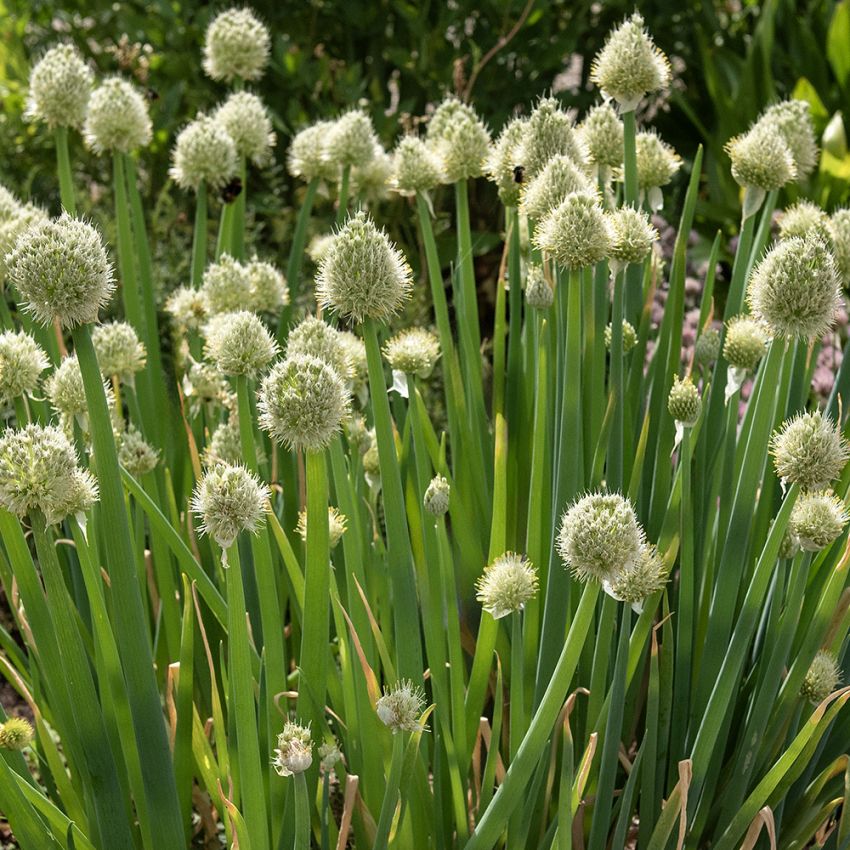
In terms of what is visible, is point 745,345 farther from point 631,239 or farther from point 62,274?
point 62,274

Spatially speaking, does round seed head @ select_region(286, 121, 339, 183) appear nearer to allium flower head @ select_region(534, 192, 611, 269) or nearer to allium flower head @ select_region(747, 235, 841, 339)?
allium flower head @ select_region(534, 192, 611, 269)

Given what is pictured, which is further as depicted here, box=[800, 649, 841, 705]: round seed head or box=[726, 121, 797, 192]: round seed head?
box=[726, 121, 797, 192]: round seed head

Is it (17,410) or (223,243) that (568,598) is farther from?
(223,243)

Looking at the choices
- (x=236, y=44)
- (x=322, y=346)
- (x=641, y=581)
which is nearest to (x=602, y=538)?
(x=641, y=581)

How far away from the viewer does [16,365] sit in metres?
1.77

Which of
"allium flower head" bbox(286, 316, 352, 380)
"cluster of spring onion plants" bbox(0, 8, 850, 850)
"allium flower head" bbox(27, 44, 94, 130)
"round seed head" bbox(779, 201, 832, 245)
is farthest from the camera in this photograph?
"allium flower head" bbox(27, 44, 94, 130)

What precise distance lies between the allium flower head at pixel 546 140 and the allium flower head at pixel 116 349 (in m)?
0.80

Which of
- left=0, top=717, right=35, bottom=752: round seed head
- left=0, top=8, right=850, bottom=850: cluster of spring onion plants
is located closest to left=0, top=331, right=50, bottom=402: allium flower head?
left=0, top=8, right=850, bottom=850: cluster of spring onion plants

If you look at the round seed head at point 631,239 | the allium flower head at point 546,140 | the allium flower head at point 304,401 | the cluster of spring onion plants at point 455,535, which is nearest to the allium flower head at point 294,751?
the cluster of spring onion plants at point 455,535

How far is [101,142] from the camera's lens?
2547 millimetres

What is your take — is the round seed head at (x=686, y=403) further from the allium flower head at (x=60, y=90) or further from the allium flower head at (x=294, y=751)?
the allium flower head at (x=60, y=90)

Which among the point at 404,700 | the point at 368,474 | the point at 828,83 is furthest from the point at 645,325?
the point at 828,83

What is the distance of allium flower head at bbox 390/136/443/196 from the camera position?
2287 mm

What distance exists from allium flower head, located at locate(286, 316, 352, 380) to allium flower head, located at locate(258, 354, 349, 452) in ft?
0.88
